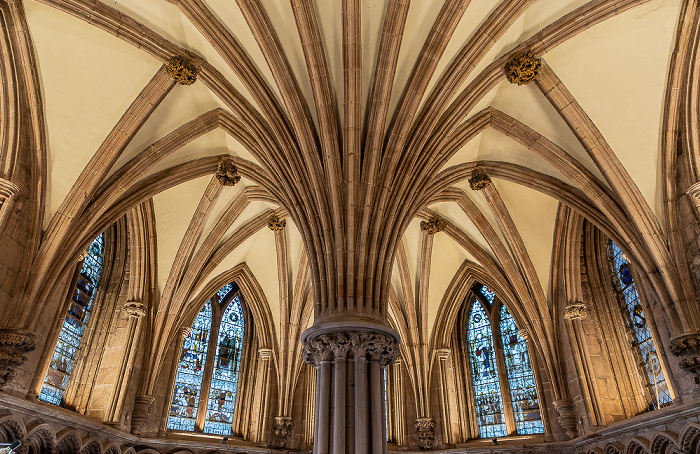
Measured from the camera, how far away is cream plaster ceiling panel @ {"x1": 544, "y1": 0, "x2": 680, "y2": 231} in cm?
995

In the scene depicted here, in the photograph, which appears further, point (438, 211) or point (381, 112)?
point (438, 211)

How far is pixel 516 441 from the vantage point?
1386 centimetres

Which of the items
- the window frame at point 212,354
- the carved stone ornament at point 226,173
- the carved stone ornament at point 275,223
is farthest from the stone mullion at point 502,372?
the carved stone ornament at point 226,173

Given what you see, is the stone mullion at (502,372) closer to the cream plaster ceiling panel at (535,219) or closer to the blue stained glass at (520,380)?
the blue stained glass at (520,380)

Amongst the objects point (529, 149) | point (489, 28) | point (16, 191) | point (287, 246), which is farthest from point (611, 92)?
point (16, 191)

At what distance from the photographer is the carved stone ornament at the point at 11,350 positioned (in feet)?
30.7

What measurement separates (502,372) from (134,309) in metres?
9.68

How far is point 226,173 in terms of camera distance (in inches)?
505

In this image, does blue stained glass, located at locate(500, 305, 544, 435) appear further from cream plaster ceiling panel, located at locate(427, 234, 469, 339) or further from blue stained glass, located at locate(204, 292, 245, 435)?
blue stained glass, located at locate(204, 292, 245, 435)

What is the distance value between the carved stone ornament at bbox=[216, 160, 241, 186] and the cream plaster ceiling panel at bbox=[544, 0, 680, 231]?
278 inches

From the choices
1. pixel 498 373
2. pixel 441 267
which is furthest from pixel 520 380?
pixel 441 267

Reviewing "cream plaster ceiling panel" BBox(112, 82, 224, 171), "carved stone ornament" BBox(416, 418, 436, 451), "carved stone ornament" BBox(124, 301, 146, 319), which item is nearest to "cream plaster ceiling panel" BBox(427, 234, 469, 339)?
"carved stone ornament" BBox(416, 418, 436, 451)

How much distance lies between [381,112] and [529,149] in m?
3.96

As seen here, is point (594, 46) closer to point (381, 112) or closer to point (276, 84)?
point (381, 112)
